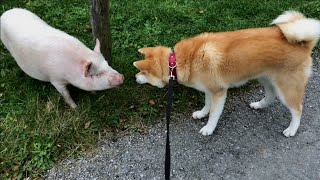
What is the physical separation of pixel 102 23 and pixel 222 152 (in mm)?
1857

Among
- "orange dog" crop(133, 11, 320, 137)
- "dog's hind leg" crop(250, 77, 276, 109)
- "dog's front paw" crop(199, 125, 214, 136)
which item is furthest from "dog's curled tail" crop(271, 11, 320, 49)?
"dog's front paw" crop(199, 125, 214, 136)

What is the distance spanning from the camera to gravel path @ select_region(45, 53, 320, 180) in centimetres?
385

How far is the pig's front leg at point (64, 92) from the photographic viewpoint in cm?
441

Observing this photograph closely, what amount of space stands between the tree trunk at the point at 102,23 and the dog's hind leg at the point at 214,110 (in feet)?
4.62

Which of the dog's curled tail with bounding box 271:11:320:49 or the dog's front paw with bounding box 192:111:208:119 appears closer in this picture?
the dog's curled tail with bounding box 271:11:320:49

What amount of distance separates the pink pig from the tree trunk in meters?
0.20

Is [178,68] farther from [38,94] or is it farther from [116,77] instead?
[38,94]

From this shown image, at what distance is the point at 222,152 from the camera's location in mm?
4059

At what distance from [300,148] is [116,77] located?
78.6 inches

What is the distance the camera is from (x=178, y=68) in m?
3.86

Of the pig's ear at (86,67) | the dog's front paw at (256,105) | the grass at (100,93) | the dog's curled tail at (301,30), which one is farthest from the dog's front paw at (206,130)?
the pig's ear at (86,67)

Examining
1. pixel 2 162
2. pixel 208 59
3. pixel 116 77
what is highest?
pixel 208 59

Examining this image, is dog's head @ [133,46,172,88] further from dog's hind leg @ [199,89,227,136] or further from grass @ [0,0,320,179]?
grass @ [0,0,320,179]

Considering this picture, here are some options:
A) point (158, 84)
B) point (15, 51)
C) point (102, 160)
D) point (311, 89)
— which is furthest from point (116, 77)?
point (311, 89)
